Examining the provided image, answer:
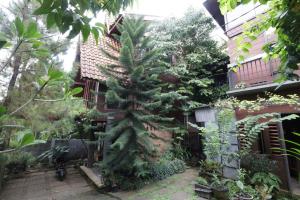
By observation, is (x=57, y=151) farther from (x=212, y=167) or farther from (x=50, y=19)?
(x=50, y=19)

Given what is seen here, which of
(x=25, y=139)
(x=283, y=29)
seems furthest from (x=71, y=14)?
(x=283, y=29)

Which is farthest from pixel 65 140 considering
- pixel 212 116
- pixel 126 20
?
pixel 212 116

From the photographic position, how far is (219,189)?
4836mm

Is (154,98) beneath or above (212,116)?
above

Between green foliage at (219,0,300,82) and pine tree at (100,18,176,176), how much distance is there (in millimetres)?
4655

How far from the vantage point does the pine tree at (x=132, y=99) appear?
20.6 ft

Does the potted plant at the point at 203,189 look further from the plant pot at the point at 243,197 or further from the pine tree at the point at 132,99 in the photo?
the pine tree at the point at 132,99

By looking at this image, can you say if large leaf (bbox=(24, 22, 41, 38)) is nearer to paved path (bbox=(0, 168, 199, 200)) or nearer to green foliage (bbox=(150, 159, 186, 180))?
paved path (bbox=(0, 168, 199, 200))

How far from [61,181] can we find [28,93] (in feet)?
14.0

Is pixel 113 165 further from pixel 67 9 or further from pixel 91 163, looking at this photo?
pixel 67 9

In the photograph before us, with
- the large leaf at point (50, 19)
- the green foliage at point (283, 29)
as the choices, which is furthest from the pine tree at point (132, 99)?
the large leaf at point (50, 19)

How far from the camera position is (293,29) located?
1487 millimetres

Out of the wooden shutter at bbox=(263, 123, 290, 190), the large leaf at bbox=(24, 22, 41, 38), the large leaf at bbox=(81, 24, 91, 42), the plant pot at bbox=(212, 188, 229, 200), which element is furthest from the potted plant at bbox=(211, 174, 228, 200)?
the large leaf at bbox=(24, 22, 41, 38)

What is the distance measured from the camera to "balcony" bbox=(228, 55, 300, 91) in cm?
635
